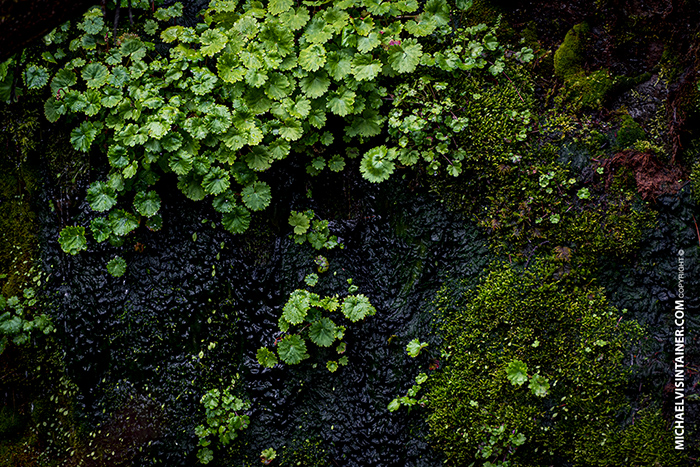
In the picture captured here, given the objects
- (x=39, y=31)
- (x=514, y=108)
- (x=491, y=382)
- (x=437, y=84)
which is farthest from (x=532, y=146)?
(x=39, y=31)

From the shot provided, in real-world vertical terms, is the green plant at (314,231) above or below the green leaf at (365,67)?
below

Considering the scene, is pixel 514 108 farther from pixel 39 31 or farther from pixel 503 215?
pixel 39 31

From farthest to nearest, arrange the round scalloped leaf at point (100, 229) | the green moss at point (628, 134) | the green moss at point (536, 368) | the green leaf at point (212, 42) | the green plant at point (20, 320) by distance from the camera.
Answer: the green plant at point (20, 320) → the round scalloped leaf at point (100, 229) → the green leaf at point (212, 42) → the green moss at point (628, 134) → the green moss at point (536, 368)

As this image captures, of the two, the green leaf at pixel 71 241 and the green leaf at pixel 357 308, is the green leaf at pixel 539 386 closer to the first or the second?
the green leaf at pixel 357 308

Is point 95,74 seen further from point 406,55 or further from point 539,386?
point 539,386

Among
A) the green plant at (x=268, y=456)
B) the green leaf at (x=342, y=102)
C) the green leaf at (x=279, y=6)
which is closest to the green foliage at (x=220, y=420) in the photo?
the green plant at (x=268, y=456)

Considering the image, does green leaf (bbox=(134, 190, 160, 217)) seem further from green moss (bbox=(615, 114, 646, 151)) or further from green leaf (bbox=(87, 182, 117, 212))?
green moss (bbox=(615, 114, 646, 151))

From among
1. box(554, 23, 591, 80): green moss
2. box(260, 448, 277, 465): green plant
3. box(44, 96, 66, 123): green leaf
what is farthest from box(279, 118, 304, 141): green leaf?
box(260, 448, 277, 465): green plant
